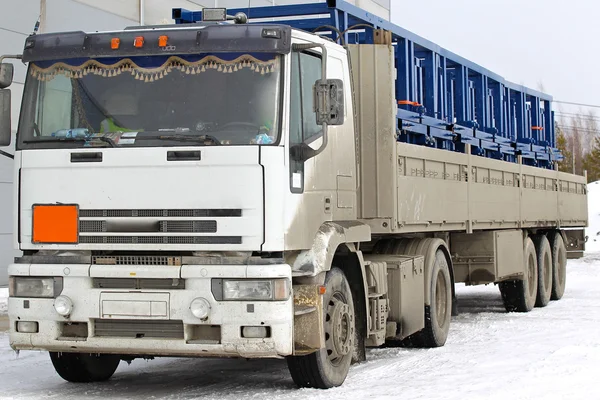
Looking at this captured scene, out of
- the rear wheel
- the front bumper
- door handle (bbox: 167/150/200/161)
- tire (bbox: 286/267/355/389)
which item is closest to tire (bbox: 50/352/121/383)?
the front bumper

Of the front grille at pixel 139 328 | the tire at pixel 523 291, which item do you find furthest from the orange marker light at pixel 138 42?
the tire at pixel 523 291

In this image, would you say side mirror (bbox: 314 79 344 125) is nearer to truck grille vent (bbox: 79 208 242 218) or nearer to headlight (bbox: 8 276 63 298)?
truck grille vent (bbox: 79 208 242 218)

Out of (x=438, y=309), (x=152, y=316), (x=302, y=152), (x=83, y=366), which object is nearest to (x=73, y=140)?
(x=152, y=316)

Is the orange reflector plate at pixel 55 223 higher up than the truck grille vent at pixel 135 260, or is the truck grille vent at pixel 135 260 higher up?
the orange reflector plate at pixel 55 223

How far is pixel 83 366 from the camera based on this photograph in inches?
364

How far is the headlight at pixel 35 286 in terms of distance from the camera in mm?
8109

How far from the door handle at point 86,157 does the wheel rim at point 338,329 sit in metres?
2.18

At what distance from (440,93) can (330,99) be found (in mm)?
5085

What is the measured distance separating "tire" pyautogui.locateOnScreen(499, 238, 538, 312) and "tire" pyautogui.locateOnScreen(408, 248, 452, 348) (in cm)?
364

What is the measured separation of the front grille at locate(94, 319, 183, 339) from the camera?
7930mm

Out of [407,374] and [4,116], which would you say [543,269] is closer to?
[407,374]

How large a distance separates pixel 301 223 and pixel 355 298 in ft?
4.74

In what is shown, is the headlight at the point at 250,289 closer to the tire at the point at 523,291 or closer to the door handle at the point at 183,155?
the door handle at the point at 183,155

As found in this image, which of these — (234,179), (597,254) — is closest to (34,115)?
(234,179)
